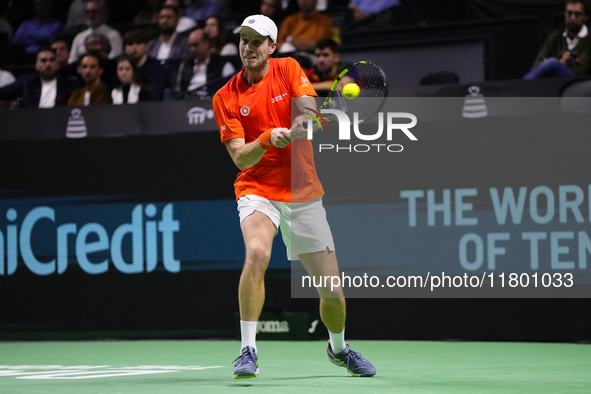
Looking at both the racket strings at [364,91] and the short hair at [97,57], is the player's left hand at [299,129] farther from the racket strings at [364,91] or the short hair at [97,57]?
the short hair at [97,57]

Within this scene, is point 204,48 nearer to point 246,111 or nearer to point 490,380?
point 246,111

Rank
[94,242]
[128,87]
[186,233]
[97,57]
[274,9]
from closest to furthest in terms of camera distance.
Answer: [186,233] → [94,242] → [128,87] → [97,57] → [274,9]

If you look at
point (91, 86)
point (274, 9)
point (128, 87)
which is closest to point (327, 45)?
point (274, 9)

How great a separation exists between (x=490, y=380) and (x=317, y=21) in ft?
19.0

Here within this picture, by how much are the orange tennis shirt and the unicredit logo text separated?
2999 mm

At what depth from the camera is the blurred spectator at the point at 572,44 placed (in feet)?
23.8

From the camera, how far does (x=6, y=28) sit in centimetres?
1126

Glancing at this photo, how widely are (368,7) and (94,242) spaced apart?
13.6ft

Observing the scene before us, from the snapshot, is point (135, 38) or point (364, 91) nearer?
point (364, 91)

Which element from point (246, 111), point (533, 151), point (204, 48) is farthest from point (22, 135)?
point (533, 151)

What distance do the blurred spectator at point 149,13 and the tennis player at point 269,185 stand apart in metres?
6.82

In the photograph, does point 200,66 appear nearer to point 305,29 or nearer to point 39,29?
point 305,29

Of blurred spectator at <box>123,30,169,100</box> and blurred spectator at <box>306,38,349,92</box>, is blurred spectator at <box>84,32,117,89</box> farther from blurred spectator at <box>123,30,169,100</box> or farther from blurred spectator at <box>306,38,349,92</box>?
blurred spectator at <box>306,38,349,92</box>

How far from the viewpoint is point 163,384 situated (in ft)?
13.5
